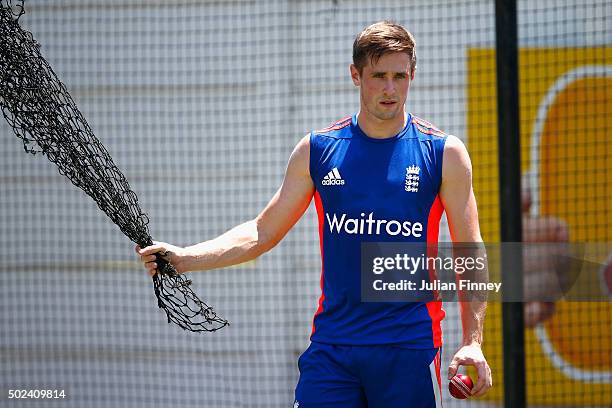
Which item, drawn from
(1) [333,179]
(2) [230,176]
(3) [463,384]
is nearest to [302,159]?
(1) [333,179]

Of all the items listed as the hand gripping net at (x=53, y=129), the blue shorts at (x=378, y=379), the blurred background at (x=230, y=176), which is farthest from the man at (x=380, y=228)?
the blurred background at (x=230, y=176)

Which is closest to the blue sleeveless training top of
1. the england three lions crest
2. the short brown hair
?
the england three lions crest

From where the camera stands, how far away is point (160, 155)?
640cm

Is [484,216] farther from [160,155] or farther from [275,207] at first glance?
[275,207]

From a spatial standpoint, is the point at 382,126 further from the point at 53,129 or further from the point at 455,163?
the point at 53,129

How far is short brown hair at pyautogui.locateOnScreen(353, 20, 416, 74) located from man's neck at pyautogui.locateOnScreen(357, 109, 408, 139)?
0.63 feet

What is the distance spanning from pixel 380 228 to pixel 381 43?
67cm

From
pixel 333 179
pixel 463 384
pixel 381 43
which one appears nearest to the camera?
pixel 463 384

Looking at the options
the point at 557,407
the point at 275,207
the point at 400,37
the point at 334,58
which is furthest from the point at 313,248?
the point at 400,37

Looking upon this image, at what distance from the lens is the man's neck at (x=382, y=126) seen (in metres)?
3.23

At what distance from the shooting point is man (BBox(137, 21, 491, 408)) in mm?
3090

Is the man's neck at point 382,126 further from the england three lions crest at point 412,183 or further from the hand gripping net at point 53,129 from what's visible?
the hand gripping net at point 53,129

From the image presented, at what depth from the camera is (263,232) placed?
3414 millimetres

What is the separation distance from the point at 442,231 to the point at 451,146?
3.18 m
